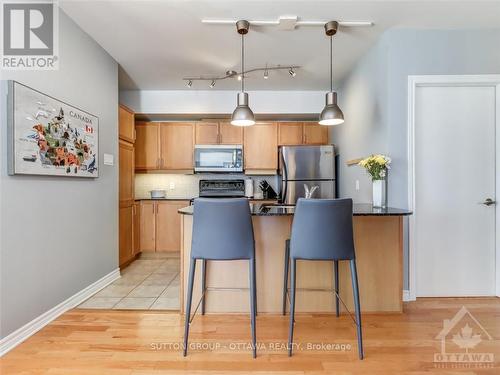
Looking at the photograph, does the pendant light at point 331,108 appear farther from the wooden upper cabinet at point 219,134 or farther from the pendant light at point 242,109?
the wooden upper cabinet at point 219,134

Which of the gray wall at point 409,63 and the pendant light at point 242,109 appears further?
the gray wall at point 409,63

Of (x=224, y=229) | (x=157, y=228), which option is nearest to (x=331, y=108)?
(x=224, y=229)

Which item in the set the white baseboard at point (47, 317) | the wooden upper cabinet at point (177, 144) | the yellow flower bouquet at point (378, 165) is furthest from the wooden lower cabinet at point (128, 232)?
the yellow flower bouquet at point (378, 165)

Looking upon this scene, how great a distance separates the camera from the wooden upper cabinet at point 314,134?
181 inches

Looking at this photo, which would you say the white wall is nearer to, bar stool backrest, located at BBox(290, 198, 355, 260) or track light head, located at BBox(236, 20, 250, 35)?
track light head, located at BBox(236, 20, 250, 35)

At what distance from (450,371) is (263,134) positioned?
11.8 ft

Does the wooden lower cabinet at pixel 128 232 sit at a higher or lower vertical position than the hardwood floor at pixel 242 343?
higher

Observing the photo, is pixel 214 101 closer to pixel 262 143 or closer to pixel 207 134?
pixel 207 134

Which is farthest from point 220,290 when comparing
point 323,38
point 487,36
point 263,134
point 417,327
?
point 487,36

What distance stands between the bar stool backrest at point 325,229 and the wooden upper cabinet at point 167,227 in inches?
112

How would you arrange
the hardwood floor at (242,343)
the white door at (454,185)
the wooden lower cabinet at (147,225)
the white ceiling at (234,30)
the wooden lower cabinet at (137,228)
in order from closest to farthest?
the hardwood floor at (242,343), the white ceiling at (234,30), the white door at (454,185), the wooden lower cabinet at (137,228), the wooden lower cabinet at (147,225)

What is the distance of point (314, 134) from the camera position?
4.60 metres

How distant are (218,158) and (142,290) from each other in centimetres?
226

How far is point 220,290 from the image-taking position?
2.22m
